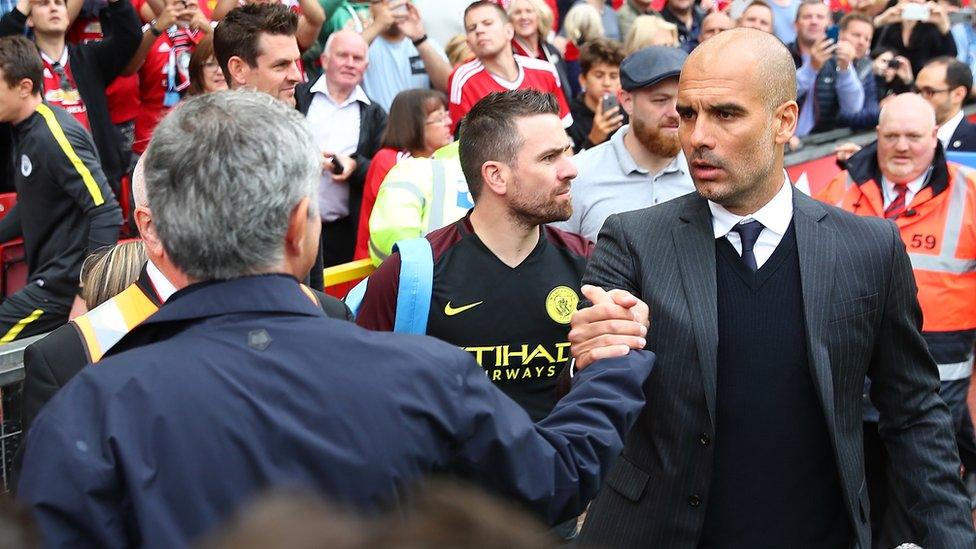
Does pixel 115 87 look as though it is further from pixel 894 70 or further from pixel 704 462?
pixel 894 70

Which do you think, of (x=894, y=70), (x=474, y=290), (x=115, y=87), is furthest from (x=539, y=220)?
(x=894, y=70)

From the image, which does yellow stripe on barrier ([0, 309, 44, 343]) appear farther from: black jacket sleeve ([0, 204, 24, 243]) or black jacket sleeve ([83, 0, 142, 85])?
black jacket sleeve ([83, 0, 142, 85])

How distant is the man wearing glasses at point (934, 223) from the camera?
608cm

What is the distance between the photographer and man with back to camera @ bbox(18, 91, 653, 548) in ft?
6.33

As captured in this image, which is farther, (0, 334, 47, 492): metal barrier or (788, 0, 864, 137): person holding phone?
(788, 0, 864, 137): person holding phone

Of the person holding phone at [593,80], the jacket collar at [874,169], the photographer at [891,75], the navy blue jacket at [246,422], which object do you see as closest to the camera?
the navy blue jacket at [246,422]

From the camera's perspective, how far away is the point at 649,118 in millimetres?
5297

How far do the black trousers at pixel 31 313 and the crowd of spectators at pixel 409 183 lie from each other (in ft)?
0.04

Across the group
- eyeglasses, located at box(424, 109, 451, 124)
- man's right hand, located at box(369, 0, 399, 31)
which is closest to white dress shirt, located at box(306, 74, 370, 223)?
eyeglasses, located at box(424, 109, 451, 124)

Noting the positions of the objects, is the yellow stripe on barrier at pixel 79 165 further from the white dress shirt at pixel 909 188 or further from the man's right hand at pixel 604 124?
the white dress shirt at pixel 909 188

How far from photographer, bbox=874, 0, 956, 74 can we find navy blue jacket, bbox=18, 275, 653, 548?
11.1 meters

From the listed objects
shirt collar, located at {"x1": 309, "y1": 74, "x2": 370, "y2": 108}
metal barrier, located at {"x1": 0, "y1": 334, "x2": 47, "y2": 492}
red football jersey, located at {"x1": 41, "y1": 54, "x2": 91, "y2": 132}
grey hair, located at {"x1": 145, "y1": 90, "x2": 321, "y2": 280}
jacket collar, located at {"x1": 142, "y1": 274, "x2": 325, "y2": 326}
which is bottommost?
metal barrier, located at {"x1": 0, "y1": 334, "x2": 47, "y2": 492}

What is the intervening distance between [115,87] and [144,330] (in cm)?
591

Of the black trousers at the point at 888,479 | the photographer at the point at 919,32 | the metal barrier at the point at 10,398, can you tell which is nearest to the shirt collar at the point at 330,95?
the metal barrier at the point at 10,398
